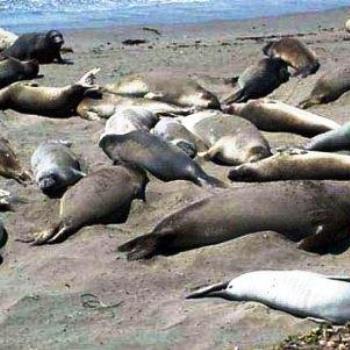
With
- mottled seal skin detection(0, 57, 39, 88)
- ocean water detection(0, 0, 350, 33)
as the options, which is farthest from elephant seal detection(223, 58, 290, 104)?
ocean water detection(0, 0, 350, 33)

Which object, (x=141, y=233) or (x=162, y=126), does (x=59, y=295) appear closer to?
(x=141, y=233)

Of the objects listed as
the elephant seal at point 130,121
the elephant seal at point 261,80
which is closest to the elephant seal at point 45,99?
the elephant seal at point 130,121

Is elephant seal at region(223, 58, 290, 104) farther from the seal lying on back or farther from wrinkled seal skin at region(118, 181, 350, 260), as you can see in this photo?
wrinkled seal skin at region(118, 181, 350, 260)

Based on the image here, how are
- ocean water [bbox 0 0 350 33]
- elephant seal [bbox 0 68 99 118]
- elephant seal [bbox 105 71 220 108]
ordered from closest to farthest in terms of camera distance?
1. elephant seal [bbox 105 71 220 108]
2. elephant seal [bbox 0 68 99 118]
3. ocean water [bbox 0 0 350 33]

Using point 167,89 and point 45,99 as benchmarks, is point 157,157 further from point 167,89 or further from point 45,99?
point 45,99

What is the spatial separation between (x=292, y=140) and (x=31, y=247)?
252 centimetres

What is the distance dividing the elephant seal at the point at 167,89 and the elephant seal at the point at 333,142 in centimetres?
184

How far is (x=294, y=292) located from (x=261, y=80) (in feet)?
16.8

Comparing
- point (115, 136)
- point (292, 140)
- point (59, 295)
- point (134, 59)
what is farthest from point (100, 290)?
point (134, 59)

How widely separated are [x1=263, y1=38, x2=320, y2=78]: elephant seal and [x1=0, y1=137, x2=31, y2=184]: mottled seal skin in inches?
145

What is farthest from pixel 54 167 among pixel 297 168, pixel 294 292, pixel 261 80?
pixel 261 80

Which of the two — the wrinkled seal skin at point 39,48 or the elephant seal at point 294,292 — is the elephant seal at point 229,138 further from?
the wrinkled seal skin at point 39,48

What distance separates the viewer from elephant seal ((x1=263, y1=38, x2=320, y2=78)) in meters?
10.0

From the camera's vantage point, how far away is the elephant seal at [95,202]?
5.83 metres
